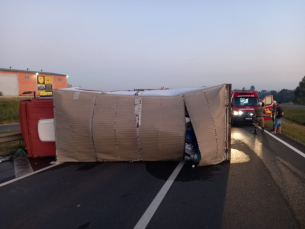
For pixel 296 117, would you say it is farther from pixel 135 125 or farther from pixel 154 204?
pixel 154 204

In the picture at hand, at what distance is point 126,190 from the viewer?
4.76m

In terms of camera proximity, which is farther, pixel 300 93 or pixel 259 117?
pixel 300 93

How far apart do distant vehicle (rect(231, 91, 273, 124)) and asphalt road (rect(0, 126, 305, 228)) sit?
7.59 metres

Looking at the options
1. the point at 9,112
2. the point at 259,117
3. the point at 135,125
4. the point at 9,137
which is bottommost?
the point at 9,112

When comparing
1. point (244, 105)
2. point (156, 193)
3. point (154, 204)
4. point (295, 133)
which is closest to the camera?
point (154, 204)

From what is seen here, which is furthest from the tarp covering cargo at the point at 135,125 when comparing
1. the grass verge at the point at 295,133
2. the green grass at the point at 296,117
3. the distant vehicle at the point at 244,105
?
the green grass at the point at 296,117

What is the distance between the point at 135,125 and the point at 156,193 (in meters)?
2.35

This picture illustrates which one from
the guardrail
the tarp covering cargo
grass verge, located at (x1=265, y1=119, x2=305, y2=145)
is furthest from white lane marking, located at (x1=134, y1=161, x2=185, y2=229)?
grass verge, located at (x1=265, y1=119, x2=305, y2=145)

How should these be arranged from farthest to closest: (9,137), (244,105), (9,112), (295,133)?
(9,112)
(244,105)
(295,133)
(9,137)

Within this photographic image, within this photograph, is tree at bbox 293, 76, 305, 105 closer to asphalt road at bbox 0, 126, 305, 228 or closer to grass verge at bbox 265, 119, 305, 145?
grass verge at bbox 265, 119, 305, 145

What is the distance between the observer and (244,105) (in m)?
14.7

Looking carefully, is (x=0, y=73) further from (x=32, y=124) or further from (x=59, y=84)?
(x=32, y=124)

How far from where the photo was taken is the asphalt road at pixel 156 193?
11.8 feet

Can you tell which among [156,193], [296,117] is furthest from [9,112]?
[296,117]
